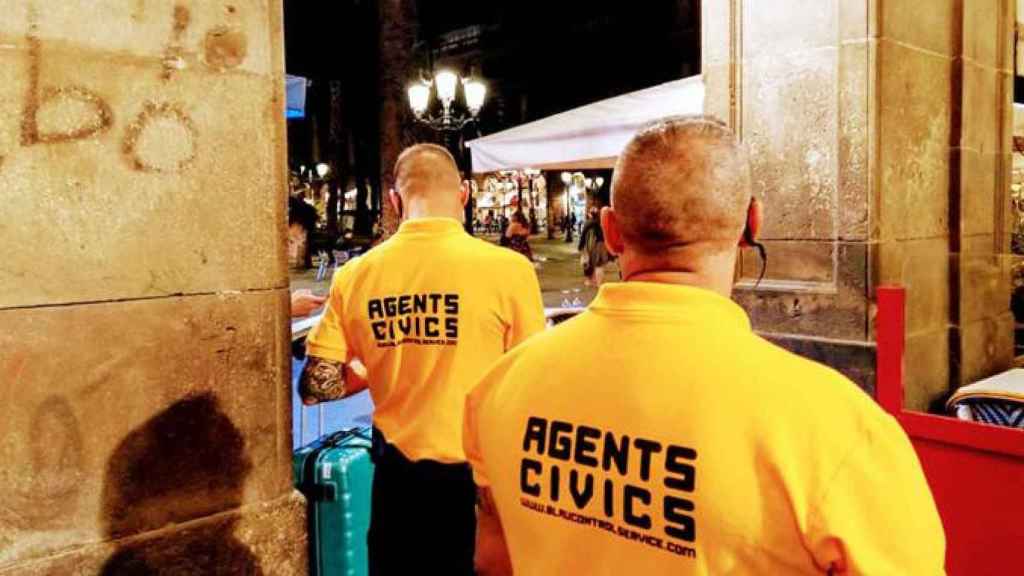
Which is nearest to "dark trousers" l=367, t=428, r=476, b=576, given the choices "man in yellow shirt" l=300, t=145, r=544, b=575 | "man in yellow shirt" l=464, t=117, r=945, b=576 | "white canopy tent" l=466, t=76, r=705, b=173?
"man in yellow shirt" l=300, t=145, r=544, b=575

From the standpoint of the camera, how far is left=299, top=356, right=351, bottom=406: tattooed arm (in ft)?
11.2

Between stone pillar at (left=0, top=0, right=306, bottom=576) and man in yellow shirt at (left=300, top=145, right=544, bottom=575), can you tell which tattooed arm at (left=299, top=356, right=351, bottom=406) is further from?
stone pillar at (left=0, top=0, right=306, bottom=576)

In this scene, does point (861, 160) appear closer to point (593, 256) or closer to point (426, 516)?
point (426, 516)

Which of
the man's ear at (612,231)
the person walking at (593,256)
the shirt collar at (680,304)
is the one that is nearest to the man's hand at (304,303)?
the man's ear at (612,231)

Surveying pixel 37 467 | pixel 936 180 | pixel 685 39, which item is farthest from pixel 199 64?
pixel 685 39

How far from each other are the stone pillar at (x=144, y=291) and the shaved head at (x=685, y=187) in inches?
70.6

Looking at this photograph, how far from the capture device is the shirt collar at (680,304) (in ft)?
4.76

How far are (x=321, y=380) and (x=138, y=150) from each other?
3.88ft

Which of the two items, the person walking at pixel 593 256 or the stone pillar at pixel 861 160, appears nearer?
the stone pillar at pixel 861 160

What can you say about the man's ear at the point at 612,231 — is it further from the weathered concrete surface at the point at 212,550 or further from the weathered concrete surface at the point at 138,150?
the weathered concrete surface at the point at 212,550

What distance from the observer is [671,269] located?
1495mm

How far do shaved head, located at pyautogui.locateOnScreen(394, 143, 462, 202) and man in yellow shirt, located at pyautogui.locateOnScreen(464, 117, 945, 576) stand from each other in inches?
73.0


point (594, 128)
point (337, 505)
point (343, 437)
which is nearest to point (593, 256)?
point (594, 128)

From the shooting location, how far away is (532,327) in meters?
3.30
